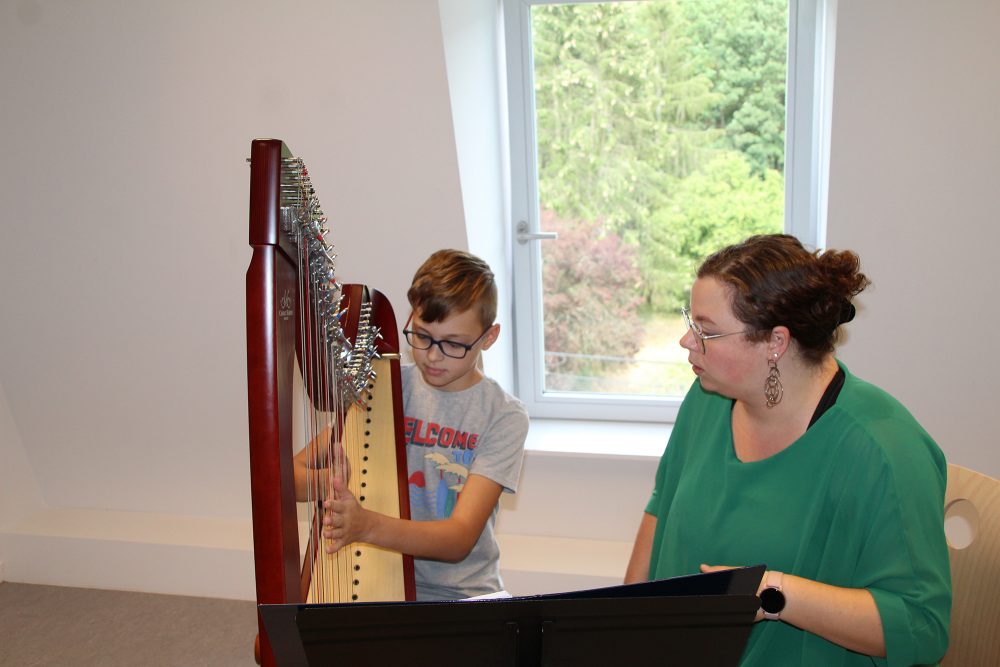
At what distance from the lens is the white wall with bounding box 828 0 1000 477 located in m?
2.38

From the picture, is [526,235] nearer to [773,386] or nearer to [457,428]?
[457,428]

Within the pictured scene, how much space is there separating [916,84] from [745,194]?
2.13 feet

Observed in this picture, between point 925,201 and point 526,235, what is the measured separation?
4.01 feet

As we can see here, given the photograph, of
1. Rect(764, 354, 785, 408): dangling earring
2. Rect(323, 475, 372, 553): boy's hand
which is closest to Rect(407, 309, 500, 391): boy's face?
Rect(323, 475, 372, 553): boy's hand

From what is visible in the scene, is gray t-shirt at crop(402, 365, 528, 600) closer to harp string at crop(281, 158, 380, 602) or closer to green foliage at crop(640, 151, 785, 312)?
harp string at crop(281, 158, 380, 602)

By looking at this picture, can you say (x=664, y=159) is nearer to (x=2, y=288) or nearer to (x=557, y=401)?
(x=557, y=401)

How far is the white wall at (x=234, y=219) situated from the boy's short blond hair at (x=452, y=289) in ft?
3.35

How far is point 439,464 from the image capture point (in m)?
1.73

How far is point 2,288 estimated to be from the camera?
316 centimetres

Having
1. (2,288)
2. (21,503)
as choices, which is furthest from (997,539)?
(21,503)

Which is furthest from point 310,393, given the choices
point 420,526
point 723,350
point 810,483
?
point 810,483

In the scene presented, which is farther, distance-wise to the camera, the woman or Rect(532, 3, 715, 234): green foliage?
Rect(532, 3, 715, 234): green foliage

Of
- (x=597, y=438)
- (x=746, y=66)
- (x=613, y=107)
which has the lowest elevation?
(x=597, y=438)

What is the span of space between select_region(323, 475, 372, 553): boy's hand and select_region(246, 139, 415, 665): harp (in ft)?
0.07
